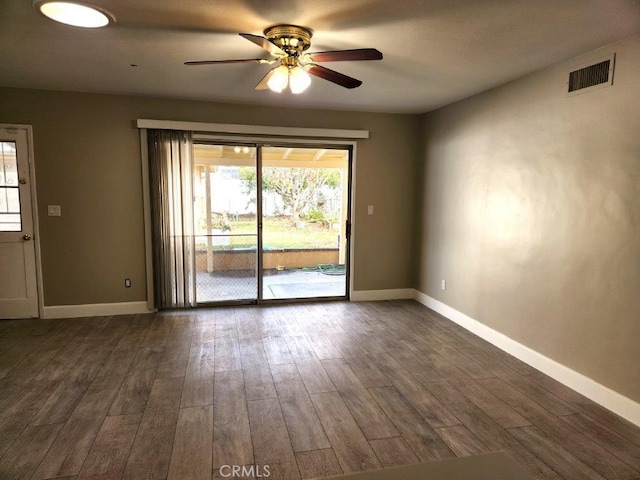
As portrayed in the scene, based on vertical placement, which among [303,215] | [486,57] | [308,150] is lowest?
[303,215]

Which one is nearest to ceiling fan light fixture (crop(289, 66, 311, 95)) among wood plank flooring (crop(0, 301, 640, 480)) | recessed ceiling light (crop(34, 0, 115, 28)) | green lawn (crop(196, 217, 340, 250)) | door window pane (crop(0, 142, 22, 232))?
recessed ceiling light (crop(34, 0, 115, 28))

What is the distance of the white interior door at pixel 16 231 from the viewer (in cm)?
414

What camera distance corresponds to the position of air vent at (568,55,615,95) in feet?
8.72

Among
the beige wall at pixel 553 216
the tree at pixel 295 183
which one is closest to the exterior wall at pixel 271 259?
the tree at pixel 295 183

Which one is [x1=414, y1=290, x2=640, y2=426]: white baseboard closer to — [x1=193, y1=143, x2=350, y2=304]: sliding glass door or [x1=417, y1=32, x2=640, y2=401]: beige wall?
[x1=417, y1=32, x2=640, y2=401]: beige wall

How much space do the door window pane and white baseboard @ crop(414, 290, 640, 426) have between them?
5.08 m

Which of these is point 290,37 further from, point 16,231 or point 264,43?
point 16,231

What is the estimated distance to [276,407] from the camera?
2639mm

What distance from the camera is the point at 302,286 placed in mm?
5777

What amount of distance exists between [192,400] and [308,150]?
341 cm

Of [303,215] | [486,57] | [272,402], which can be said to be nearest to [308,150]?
[303,215]

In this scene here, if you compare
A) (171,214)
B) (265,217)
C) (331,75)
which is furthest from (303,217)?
(331,75)

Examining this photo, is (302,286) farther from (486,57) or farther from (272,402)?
(486,57)

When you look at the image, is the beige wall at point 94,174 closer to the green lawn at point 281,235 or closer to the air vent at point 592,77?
the green lawn at point 281,235
